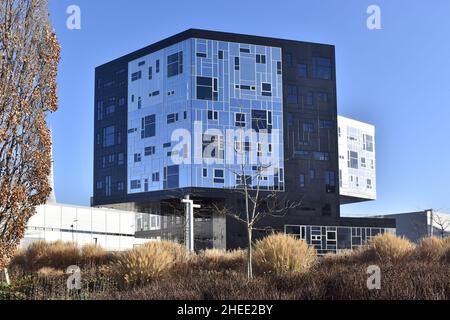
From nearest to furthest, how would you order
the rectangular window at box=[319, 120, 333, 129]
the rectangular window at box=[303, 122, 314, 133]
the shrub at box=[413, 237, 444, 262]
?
the shrub at box=[413, 237, 444, 262] → the rectangular window at box=[303, 122, 314, 133] → the rectangular window at box=[319, 120, 333, 129]

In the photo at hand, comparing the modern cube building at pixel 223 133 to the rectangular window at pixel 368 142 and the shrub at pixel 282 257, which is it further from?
the shrub at pixel 282 257

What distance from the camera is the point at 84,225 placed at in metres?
81.0

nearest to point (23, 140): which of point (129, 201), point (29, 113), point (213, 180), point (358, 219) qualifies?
point (29, 113)

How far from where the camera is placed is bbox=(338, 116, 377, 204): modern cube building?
76750mm

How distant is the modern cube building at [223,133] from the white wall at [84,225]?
9766 mm

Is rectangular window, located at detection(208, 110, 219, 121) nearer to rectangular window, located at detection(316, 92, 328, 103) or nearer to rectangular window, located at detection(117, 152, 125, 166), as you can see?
rectangular window, located at detection(117, 152, 125, 166)

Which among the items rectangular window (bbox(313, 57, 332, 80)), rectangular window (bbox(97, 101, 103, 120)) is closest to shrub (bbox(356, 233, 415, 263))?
rectangular window (bbox(313, 57, 332, 80))

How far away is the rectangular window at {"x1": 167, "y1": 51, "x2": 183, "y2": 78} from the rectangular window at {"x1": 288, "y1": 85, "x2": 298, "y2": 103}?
11.5m

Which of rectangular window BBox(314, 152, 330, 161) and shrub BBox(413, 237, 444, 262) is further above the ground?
rectangular window BBox(314, 152, 330, 161)

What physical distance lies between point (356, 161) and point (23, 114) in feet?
225

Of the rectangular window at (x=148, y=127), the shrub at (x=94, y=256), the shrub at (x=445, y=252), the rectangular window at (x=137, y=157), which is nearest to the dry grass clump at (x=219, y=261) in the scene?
the shrub at (x=94, y=256)

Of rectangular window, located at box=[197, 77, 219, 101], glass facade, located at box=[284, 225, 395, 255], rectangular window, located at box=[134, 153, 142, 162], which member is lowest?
glass facade, located at box=[284, 225, 395, 255]

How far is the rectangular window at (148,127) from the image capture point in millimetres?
60406
